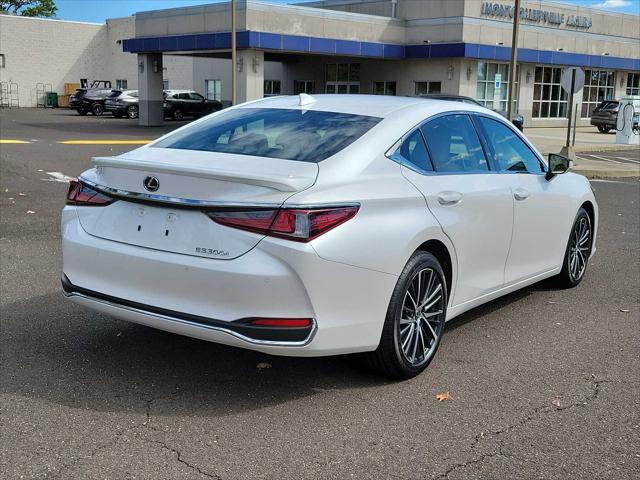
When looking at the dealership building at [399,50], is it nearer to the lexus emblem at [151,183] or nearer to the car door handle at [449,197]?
the car door handle at [449,197]

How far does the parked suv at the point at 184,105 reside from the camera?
134ft

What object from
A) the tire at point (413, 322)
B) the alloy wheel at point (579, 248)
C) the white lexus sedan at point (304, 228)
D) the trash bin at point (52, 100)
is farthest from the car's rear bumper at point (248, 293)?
the trash bin at point (52, 100)

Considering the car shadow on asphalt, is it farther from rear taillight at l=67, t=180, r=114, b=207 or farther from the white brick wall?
the white brick wall

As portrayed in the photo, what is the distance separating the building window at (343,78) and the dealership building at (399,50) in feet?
0.19

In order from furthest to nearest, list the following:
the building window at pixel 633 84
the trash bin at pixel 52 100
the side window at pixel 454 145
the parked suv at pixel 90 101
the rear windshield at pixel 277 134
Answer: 1. the trash bin at pixel 52 100
2. the building window at pixel 633 84
3. the parked suv at pixel 90 101
4. the side window at pixel 454 145
5. the rear windshield at pixel 277 134

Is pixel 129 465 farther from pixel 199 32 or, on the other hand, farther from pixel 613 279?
pixel 199 32

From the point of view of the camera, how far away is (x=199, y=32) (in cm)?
3294

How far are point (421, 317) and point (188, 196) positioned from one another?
161 cm

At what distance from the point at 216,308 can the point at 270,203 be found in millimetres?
614

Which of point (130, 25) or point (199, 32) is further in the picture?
point (130, 25)

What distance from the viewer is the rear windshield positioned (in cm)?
435

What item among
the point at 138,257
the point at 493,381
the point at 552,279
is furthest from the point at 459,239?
the point at 552,279

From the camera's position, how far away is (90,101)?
4556cm

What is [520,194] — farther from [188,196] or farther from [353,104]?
[188,196]
